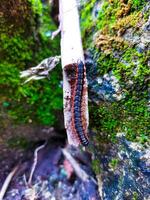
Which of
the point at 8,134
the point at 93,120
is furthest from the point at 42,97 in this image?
the point at 93,120

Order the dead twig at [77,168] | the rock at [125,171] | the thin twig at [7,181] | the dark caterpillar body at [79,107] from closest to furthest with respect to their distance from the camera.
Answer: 1. the rock at [125,171]
2. the dark caterpillar body at [79,107]
3. the thin twig at [7,181]
4. the dead twig at [77,168]

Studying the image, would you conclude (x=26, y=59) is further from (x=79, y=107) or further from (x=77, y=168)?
(x=77, y=168)

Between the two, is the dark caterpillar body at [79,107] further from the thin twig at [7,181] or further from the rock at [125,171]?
the thin twig at [7,181]

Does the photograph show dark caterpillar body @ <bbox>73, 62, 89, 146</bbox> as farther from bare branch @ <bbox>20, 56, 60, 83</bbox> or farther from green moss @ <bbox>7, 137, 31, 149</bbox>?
green moss @ <bbox>7, 137, 31, 149</bbox>

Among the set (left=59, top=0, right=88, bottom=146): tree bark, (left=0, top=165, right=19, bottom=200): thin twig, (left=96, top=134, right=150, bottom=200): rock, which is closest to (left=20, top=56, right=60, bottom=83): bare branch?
(left=59, top=0, right=88, bottom=146): tree bark

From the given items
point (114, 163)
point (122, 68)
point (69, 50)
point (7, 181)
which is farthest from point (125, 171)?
point (7, 181)

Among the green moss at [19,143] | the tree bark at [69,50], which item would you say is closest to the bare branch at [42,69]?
the tree bark at [69,50]

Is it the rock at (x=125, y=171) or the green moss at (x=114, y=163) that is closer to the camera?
the rock at (x=125, y=171)

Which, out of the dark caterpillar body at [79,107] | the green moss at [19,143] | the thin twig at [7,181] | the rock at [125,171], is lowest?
the thin twig at [7,181]
